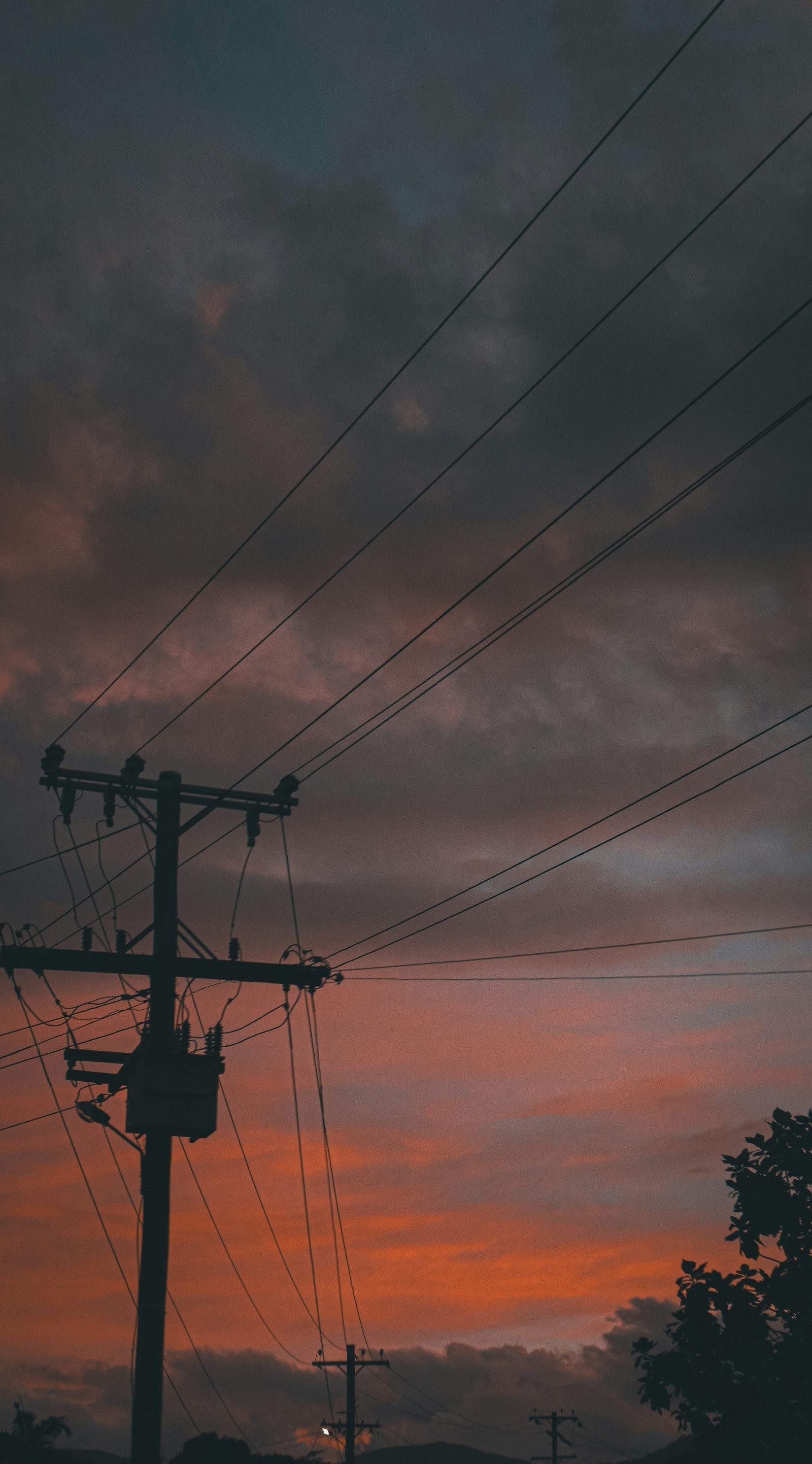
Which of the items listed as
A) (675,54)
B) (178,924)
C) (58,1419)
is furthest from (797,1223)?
(58,1419)

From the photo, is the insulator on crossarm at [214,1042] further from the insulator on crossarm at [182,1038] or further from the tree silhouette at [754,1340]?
the tree silhouette at [754,1340]

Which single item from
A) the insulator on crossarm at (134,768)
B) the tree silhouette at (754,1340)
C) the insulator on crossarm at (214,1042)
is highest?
the insulator on crossarm at (134,768)

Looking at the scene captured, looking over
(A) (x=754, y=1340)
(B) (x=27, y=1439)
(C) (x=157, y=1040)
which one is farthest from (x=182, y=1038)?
(B) (x=27, y=1439)

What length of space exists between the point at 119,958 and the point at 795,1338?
11387 mm

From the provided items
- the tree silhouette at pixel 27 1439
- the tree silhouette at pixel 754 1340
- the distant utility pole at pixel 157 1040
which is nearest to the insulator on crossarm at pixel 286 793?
the distant utility pole at pixel 157 1040

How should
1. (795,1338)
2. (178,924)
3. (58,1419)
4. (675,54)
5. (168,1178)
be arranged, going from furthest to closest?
(58,1419) < (178,924) < (168,1178) < (795,1338) < (675,54)

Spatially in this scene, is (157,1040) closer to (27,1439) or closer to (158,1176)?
(158,1176)

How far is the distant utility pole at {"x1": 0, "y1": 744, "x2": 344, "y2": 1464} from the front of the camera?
20.8 metres

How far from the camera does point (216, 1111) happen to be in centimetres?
2269

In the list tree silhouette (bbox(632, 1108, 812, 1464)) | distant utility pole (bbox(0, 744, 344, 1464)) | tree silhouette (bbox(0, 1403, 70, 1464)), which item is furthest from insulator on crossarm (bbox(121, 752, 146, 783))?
tree silhouette (bbox(0, 1403, 70, 1464))

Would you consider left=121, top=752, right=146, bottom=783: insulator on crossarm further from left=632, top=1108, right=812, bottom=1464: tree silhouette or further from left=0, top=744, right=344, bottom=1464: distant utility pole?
left=632, top=1108, right=812, bottom=1464: tree silhouette

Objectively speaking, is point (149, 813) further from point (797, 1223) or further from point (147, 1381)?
point (797, 1223)

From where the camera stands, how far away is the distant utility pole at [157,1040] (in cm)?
2083

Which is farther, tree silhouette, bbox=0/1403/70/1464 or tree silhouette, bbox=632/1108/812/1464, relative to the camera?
tree silhouette, bbox=0/1403/70/1464
